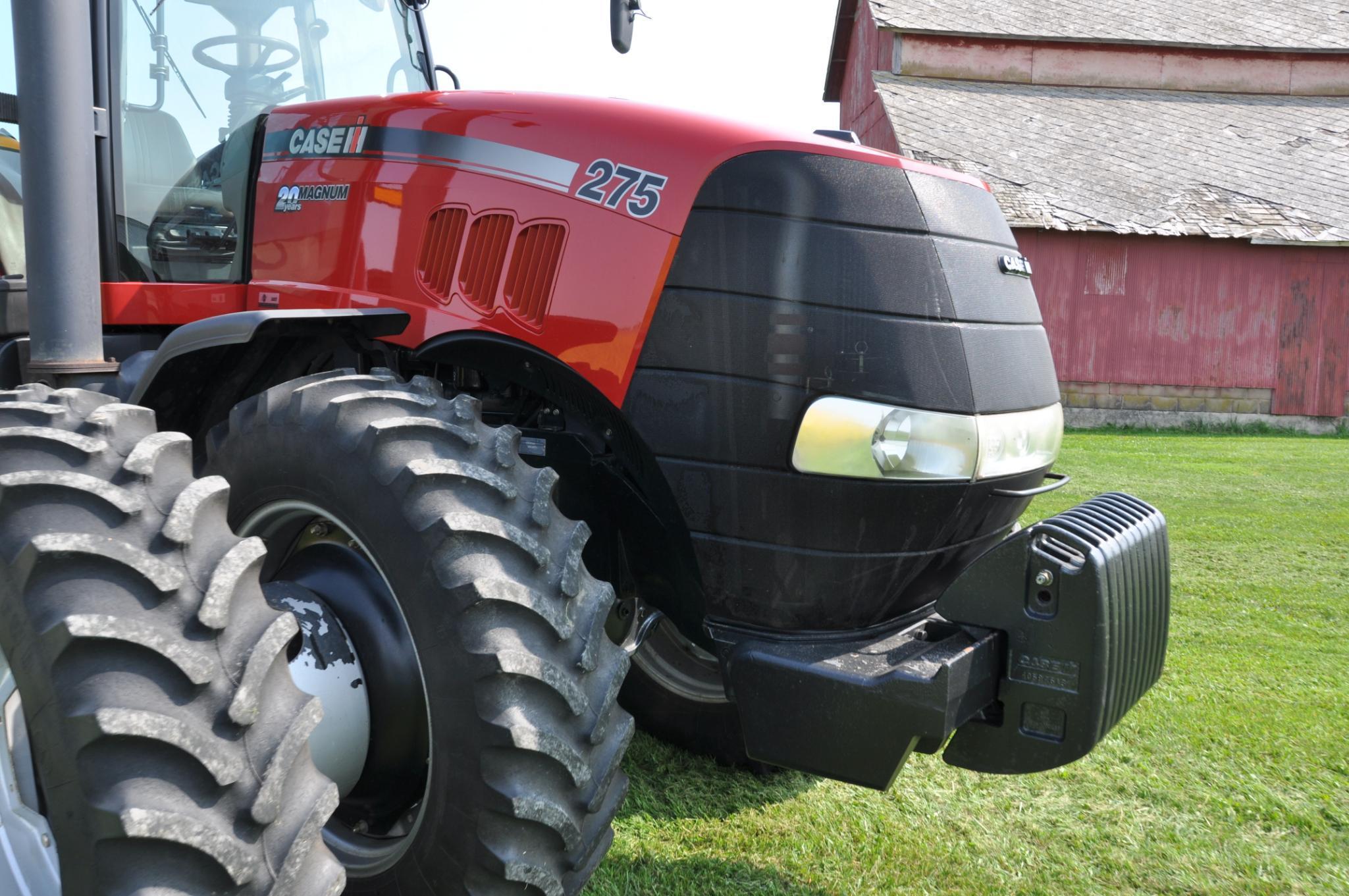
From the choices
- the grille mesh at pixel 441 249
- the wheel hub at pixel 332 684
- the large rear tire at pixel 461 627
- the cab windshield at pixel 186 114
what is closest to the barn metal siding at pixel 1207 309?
the cab windshield at pixel 186 114

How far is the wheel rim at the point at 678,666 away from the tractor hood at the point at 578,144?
135 centimetres

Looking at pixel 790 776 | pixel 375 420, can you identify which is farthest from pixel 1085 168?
pixel 375 420

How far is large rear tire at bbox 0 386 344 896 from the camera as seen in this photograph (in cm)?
146

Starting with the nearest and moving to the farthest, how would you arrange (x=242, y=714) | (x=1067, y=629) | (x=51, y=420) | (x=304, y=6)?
(x=242, y=714)
(x=51, y=420)
(x=1067, y=629)
(x=304, y=6)

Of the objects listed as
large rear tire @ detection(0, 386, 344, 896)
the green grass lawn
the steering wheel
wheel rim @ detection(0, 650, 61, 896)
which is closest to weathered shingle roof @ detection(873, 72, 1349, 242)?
the green grass lawn

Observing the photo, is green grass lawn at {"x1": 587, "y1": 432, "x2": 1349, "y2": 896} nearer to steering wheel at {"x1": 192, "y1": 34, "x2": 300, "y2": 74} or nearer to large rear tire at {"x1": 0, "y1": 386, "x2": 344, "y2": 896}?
large rear tire at {"x1": 0, "y1": 386, "x2": 344, "y2": 896}

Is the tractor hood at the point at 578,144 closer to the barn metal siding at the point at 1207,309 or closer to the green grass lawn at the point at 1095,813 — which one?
the green grass lawn at the point at 1095,813

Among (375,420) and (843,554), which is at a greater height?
(375,420)

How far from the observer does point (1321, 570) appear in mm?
5809

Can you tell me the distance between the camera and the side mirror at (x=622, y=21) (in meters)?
2.71

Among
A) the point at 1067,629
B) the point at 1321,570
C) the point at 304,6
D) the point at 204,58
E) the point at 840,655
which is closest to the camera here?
the point at 1067,629

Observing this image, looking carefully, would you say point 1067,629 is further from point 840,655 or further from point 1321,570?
point 1321,570

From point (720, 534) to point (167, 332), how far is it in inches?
68.8

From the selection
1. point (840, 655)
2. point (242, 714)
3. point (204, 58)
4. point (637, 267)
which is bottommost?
point (840, 655)
